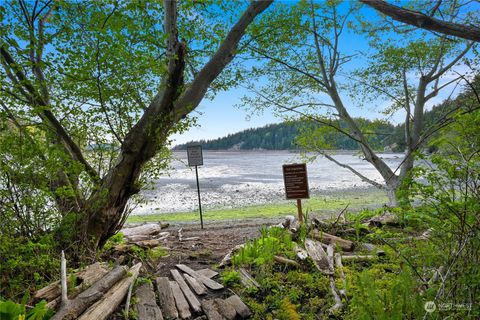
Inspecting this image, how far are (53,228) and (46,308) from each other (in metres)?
2.07

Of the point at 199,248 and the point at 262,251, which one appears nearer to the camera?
the point at 262,251

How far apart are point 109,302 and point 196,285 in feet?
4.11

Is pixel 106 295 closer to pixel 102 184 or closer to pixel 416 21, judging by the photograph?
pixel 102 184

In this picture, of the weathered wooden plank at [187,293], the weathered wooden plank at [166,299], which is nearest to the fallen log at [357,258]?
the weathered wooden plank at [187,293]

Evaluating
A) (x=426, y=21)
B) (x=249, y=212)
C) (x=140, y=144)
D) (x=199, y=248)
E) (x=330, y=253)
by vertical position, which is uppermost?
(x=426, y=21)

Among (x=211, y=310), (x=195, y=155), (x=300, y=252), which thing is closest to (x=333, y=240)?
(x=300, y=252)

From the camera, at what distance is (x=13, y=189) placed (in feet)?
14.5

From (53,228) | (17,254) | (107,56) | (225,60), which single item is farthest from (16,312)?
(225,60)

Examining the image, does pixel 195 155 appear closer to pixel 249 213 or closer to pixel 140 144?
pixel 249 213

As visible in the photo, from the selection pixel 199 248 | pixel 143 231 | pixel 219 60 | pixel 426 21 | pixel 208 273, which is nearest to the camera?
pixel 426 21

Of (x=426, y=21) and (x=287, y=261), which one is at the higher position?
(x=426, y=21)

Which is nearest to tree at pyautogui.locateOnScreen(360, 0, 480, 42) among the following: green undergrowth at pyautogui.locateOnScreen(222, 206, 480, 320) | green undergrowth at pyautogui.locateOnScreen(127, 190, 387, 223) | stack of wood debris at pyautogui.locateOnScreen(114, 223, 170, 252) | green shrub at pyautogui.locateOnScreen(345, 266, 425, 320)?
green undergrowth at pyautogui.locateOnScreen(222, 206, 480, 320)

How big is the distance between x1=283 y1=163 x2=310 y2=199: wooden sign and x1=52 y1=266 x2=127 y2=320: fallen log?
4775 millimetres

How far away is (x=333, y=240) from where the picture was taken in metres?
6.36
